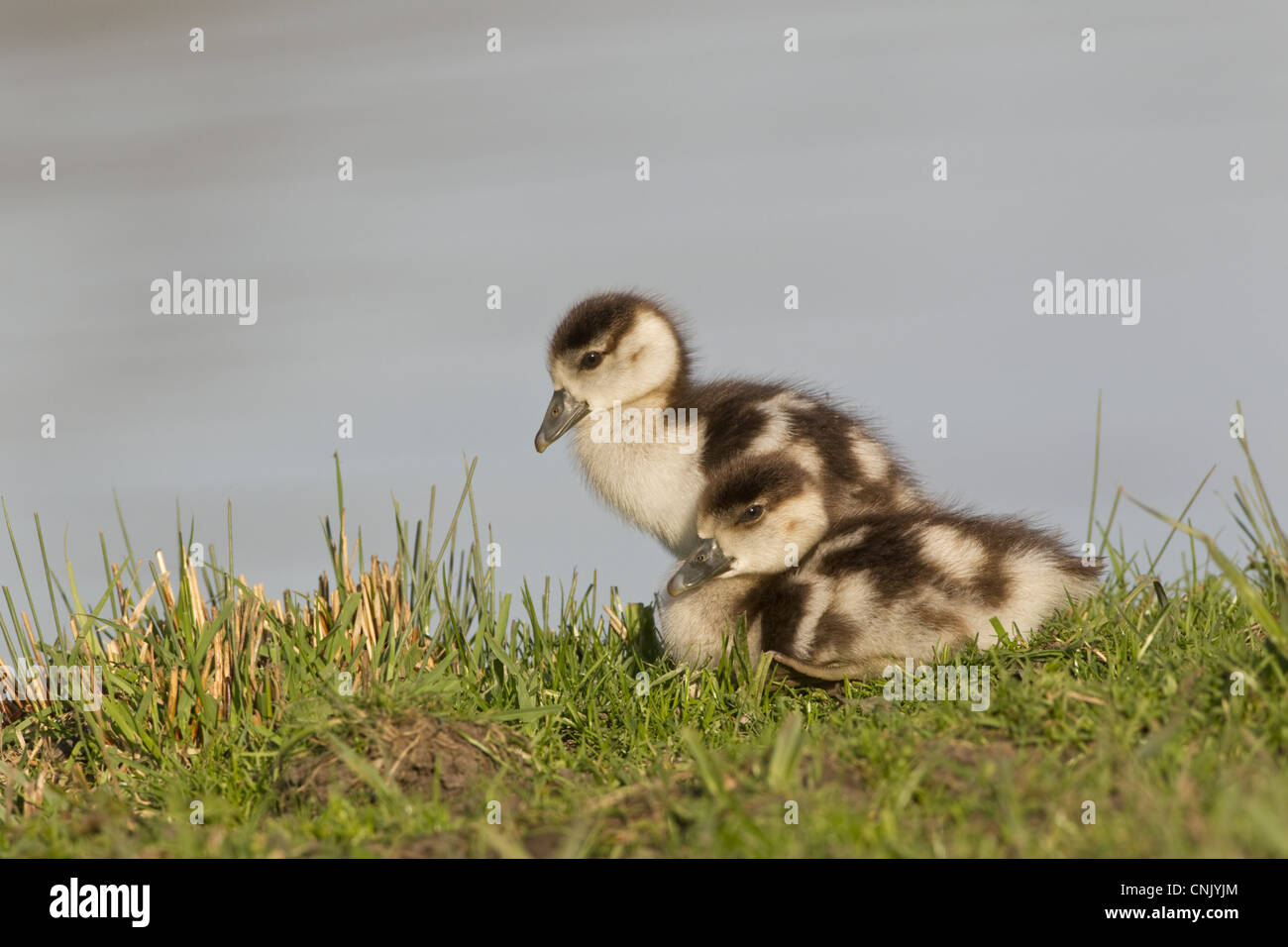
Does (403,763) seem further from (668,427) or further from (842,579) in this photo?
(668,427)

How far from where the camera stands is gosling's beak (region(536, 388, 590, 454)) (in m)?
6.62

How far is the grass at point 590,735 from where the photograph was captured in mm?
2674

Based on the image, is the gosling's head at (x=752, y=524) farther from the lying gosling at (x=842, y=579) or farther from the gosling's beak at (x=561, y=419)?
the gosling's beak at (x=561, y=419)

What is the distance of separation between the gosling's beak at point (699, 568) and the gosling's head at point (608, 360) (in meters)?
1.24

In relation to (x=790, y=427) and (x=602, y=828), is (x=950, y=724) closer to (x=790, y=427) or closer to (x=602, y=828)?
(x=602, y=828)

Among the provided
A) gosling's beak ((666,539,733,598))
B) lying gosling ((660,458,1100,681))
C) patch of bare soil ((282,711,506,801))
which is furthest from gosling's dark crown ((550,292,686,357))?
patch of bare soil ((282,711,506,801))

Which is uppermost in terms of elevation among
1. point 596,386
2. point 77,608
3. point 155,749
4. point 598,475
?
point 596,386

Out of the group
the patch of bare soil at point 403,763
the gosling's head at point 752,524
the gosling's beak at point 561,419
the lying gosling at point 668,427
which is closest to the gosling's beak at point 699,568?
the gosling's head at point 752,524

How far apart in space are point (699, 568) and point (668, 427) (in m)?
1.05

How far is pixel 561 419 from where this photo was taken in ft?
21.8

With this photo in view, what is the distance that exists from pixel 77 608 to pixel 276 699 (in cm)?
119
